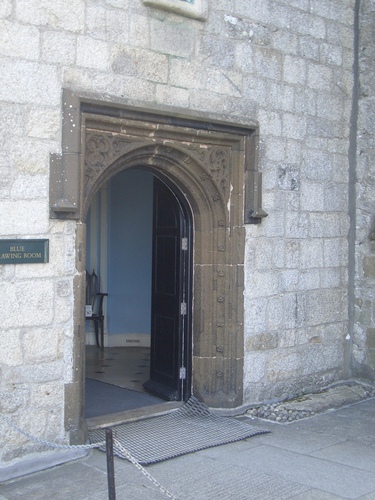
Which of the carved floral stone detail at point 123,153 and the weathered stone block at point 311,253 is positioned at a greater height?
the carved floral stone detail at point 123,153

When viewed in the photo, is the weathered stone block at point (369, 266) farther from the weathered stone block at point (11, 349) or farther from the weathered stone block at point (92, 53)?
the weathered stone block at point (11, 349)

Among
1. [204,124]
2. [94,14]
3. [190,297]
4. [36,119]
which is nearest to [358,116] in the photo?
[204,124]

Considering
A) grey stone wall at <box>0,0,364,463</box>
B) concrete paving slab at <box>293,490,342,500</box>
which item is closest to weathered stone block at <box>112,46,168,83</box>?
grey stone wall at <box>0,0,364,463</box>

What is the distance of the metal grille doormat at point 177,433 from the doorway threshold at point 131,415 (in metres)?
0.04

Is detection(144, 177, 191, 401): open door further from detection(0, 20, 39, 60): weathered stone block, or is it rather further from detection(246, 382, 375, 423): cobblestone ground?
detection(0, 20, 39, 60): weathered stone block

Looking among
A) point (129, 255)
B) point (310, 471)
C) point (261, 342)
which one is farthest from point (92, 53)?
point (129, 255)

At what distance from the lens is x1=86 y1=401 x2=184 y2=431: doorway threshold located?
552 centimetres

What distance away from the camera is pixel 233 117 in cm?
588

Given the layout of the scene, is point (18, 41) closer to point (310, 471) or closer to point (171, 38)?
point (171, 38)

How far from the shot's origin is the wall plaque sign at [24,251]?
4.60 meters

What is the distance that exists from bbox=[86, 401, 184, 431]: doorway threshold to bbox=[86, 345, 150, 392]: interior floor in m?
0.69

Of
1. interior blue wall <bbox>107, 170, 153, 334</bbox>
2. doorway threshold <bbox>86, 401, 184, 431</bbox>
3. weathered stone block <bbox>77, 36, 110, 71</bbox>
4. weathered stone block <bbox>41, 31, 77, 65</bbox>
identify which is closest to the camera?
weathered stone block <bbox>41, 31, 77, 65</bbox>

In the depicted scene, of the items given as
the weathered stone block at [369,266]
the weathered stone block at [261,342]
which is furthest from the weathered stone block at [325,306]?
the weathered stone block at [261,342]

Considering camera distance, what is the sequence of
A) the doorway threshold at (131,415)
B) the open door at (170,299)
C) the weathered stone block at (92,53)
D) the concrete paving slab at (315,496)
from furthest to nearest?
1. the open door at (170,299)
2. the doorway threshold at (131,415)
3. the weathered stone block at (92,53)
4. the concrete paving slab at (315,496)
